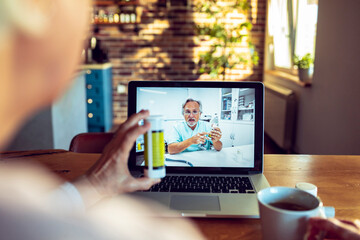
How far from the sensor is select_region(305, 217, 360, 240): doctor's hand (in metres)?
0.61

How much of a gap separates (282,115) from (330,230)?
3171mm

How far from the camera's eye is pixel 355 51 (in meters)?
2.33

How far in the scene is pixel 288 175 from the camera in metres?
1.15

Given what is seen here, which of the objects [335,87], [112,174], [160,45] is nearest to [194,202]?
[112,174]

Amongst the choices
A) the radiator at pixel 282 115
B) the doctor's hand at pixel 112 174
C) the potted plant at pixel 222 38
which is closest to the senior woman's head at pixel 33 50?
the doctor's hand at pixel 112 174

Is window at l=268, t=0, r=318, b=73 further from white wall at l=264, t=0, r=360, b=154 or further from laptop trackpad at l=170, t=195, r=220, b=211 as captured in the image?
laptop trackpad at l=170, t=195, r=220, b=211

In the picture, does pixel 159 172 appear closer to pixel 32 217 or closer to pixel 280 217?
pixel 280 217

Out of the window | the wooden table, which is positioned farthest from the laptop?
the window

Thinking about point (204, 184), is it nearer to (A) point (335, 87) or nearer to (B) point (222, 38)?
(A) point (335, 87)

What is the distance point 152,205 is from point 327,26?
2.52 metres

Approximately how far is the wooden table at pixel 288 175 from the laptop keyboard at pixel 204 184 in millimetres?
132

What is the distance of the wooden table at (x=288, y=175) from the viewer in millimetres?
818

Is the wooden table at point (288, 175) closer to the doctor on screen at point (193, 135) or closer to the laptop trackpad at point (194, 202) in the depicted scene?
the laptop trackpad at point (194, 202)

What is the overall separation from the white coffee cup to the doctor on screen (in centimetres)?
42
